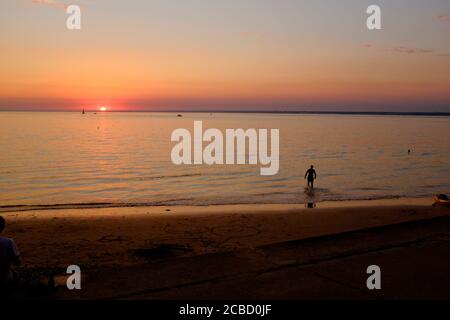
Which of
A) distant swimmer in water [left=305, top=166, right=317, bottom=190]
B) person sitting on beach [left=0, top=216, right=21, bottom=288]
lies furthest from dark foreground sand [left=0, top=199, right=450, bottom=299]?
distant swimmer in water [left=305, top=166, right=317, bottom=190]

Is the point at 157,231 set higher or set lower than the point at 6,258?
lower

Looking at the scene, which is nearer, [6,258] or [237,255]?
[6,258]

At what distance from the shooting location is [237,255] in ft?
30.6

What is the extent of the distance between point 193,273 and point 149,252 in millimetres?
3065

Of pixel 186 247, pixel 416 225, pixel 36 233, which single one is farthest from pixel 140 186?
pixel 416 225

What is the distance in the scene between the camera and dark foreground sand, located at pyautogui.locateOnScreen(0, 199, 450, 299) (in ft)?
24.0

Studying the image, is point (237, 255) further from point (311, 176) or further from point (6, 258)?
point (311, 176)

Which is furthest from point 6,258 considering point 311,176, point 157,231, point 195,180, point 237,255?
point 195,180

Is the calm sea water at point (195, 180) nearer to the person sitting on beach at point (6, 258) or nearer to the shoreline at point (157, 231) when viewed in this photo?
the shoreline at point (157, 231)

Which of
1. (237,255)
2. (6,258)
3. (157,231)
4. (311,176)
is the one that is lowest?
(157,231)

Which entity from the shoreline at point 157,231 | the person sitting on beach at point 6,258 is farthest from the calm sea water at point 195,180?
the person sitting on beach at point 6,258

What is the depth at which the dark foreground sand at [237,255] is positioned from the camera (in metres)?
7.32
